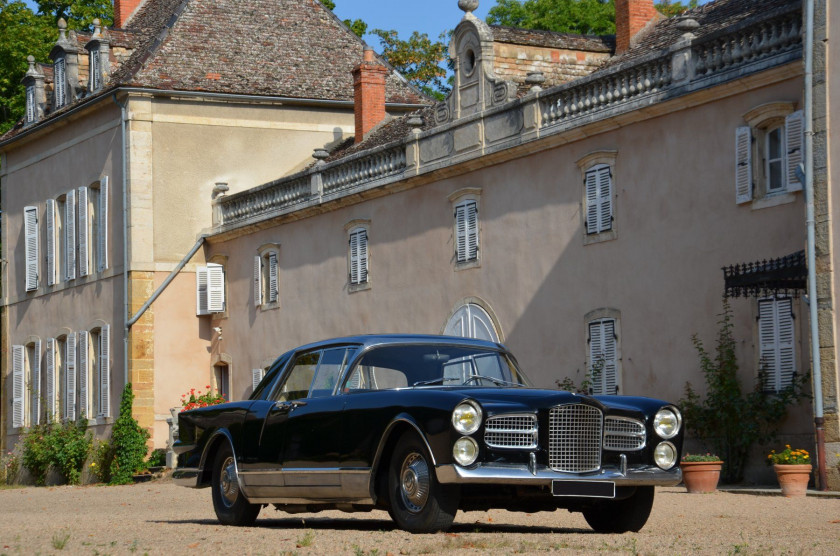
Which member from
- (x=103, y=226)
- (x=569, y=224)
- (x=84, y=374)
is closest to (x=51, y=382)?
(x=84, y=374)

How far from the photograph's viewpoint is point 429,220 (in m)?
26.6

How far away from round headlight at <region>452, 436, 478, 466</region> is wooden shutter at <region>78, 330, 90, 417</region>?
27.2 m

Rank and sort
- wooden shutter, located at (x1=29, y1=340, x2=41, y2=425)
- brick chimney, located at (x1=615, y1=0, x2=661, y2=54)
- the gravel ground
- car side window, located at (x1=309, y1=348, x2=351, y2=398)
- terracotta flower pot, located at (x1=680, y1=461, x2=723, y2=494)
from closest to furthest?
the gravel ground
car side window, located at (x1=309, y1=348, x2=351, y2=398)
terracotta flower pot, located at (x1=680, y1=461, x2=723, y2=494)
brick chimney, located at (x1=615, y1=0, x2=661, y2=54)
wooden shutter, located at (x1=29, y1=340, x2=41, y2=425)

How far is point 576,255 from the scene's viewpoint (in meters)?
22.8

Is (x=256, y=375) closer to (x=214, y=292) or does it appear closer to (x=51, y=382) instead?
(x=214, y=292)

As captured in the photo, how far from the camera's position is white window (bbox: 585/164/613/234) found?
873 inches

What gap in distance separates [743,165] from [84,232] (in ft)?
68.6

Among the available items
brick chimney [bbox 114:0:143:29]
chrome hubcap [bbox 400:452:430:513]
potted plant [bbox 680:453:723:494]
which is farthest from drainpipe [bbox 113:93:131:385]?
chrome hubcap [bbox 400:452:430:513]

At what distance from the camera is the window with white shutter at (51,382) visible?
123 feet

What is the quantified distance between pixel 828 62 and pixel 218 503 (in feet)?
30.8

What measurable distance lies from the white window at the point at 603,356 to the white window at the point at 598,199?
1.48m

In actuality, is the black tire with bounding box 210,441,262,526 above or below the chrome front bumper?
below

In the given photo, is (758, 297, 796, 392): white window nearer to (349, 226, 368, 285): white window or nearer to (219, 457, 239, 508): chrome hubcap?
(219, 457, 239, 508): chrome hubcap

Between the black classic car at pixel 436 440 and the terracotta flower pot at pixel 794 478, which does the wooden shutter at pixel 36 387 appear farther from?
the black classic car at pixel 436 440
